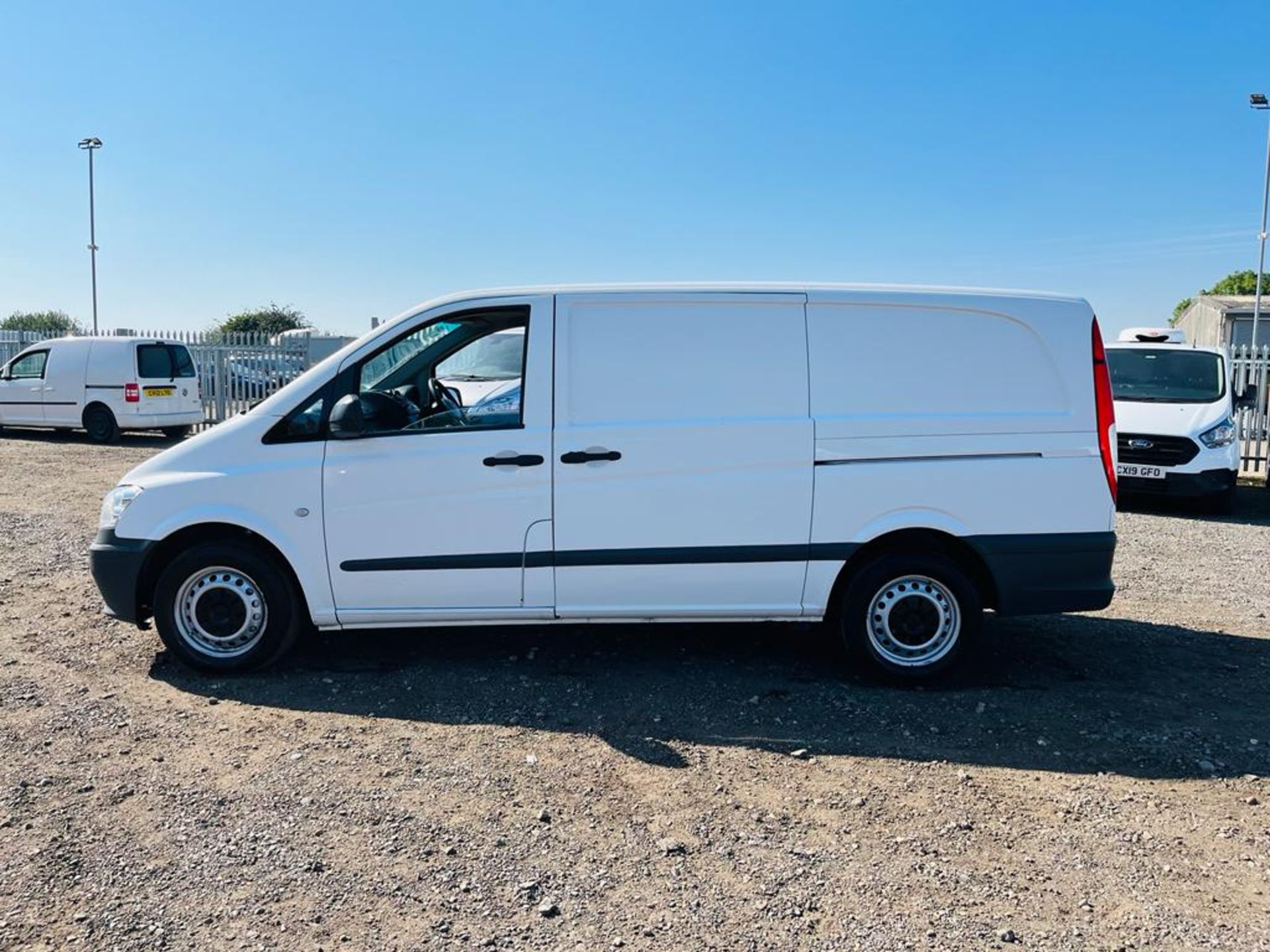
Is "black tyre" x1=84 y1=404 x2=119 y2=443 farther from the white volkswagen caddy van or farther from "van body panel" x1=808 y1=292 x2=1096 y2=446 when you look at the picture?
"van body panel" x1=808 y1=292 x2=1096 y2=446

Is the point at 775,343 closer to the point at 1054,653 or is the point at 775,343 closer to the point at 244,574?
the point at 1054,653

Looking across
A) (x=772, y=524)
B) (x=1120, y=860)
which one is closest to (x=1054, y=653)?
(x=772, y=524)

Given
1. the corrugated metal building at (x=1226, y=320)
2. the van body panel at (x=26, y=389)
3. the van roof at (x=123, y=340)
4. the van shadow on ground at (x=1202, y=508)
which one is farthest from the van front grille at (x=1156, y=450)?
the corrugated metal building at (x=1226, y=320)

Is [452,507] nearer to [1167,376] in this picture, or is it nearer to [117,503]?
[117,503]

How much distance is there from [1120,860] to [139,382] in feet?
57.6

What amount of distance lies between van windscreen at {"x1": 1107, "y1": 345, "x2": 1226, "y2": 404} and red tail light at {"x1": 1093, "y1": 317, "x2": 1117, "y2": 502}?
23.6 ft

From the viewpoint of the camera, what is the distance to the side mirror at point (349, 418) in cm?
488

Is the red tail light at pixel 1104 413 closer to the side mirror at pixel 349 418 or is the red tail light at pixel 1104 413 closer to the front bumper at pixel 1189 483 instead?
the side mirror at pixel 349 418

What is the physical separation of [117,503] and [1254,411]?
49.5 feet

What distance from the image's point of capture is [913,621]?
512 centimetres

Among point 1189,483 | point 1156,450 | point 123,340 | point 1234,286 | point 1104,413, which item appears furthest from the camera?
point 1234,286

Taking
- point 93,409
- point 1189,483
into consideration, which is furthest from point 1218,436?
point 93,409

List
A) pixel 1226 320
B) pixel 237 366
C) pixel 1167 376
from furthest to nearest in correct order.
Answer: pixel 1226 320 → pixel 237 366 → pixel 1167 376

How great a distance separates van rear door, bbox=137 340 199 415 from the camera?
687 inches
